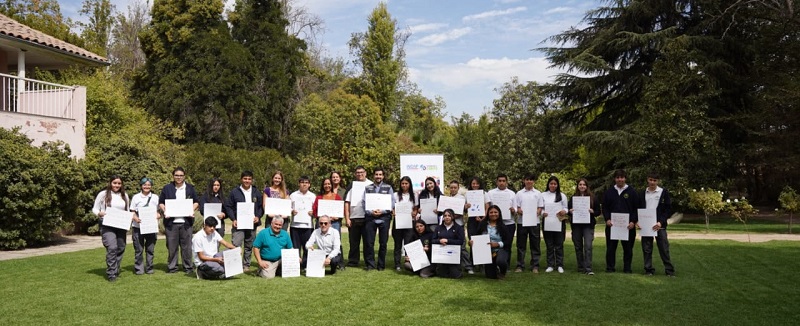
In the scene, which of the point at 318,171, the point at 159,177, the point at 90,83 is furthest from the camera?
the point at 318,171

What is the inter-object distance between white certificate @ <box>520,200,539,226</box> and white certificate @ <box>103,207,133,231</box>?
20.9 feet

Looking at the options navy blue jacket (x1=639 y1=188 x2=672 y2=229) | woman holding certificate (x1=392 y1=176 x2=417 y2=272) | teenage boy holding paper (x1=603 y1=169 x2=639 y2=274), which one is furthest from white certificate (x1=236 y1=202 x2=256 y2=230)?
navy blue jacket (x1=639 y1=188 x2=672 y2=229)

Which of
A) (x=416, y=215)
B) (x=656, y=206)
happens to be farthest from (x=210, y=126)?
(x=656, y=206)

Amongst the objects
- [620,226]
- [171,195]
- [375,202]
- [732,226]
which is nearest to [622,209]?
[620,226]

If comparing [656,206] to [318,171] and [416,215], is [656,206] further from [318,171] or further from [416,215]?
[318,171]

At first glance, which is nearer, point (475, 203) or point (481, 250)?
point (481, 250)

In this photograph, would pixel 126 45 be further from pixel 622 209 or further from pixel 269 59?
pixel 622 209

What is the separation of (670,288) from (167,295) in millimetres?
6940

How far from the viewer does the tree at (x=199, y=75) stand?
34.0 metres

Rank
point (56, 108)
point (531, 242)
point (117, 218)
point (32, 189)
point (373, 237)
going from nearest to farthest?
point (117, 218)
point (531, 242)
point (373, 237)
point (32, 189)
point (56, 108)

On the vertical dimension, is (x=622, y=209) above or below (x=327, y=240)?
above

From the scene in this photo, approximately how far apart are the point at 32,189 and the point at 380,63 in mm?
32921

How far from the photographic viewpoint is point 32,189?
14.2 m

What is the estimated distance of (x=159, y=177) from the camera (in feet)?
62.0
